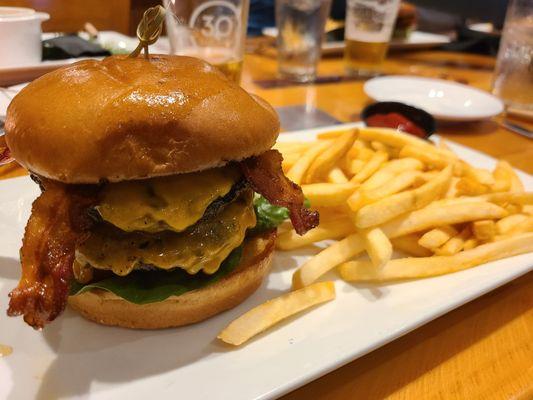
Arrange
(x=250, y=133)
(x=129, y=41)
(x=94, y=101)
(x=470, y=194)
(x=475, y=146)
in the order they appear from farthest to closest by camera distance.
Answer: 1. (x=129, y=41)
2. (x=475, y=146)
3. (x=470, y=194)
4. (x=250, y=133)
5. (x=94, y=101)

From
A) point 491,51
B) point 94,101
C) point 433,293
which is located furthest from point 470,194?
point 491,51

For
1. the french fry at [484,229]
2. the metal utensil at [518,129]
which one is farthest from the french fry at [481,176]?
the metal utensil at [518,129]

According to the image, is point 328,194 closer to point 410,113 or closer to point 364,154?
point 364,154

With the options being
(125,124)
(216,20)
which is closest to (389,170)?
(125,124)

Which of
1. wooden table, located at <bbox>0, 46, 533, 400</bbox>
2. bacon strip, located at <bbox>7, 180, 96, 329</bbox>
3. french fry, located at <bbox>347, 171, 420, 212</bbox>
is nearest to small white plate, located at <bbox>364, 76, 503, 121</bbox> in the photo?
french fry, located at <bbox>347, 171, 420, 212</bbox>

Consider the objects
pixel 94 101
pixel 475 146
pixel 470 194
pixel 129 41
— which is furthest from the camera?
pixel 129 41

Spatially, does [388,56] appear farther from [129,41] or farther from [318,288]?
[318,288]

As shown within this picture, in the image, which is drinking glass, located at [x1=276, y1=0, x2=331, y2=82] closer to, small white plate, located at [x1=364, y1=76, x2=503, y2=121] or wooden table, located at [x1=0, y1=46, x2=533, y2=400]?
small white plate, located at [x1=364, y1=76, x2=503, y2=121]
